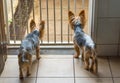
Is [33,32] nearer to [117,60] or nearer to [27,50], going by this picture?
[27,50]

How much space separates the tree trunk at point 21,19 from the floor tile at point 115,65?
1023 mm

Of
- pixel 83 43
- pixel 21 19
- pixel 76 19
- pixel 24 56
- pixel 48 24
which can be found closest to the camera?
pixel 24 56

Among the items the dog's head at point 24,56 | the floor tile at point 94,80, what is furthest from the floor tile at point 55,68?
the dog's head at point 24,56

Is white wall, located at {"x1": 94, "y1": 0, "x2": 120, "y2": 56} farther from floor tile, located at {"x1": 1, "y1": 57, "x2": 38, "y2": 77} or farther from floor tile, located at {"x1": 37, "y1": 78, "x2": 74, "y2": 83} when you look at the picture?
floor tile, located at {"x1": 1, "y1": 57, "x2": 38, "y2": 77}

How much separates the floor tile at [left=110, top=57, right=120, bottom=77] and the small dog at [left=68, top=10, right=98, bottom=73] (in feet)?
0.56

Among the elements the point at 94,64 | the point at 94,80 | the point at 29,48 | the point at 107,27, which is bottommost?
the point at 94,80

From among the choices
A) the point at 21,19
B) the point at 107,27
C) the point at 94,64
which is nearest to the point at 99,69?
the point at 94,64

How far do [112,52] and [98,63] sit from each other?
0.20 meters

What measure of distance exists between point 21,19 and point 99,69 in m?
1.14

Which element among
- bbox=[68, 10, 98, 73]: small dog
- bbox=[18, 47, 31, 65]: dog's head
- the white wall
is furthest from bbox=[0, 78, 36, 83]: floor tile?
the white wall

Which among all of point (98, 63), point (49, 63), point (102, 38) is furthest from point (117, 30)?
point (49, 63)

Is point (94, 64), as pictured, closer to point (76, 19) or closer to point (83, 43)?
point (83, 43)

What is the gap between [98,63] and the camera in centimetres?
266

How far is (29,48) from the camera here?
243cm
